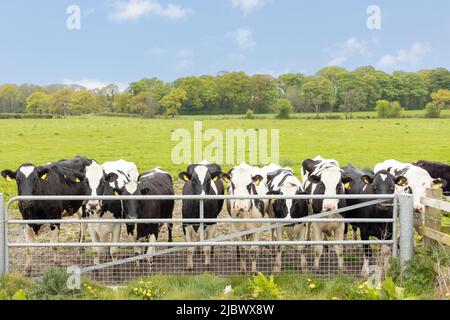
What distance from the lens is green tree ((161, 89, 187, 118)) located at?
7656cm

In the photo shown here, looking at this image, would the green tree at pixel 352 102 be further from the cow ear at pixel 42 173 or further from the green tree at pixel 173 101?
the cow ear at pixel 42 173

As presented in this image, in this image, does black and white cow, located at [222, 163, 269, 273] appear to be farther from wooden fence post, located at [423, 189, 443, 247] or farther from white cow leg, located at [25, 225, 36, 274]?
white cow leg, located at [25, 225, 36, 274]

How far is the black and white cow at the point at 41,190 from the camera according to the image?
8977 millimetres

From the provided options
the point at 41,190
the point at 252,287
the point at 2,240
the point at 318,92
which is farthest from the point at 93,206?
the point at 318,92

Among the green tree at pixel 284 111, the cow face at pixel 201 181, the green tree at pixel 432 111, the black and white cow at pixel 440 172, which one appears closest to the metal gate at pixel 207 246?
the cow face at pixel 201 181

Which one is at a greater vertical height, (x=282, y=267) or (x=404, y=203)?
(x=404, y=203)

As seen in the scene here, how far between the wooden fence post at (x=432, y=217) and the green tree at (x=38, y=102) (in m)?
85.3

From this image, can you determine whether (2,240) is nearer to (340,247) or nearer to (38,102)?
(340,247)

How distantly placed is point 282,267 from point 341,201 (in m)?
1.57

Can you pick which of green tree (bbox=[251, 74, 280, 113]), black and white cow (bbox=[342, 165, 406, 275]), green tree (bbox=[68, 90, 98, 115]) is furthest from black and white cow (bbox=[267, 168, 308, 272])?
green tree (bbox=[68, 90, 98, 115])

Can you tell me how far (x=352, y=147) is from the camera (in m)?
31.9
